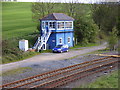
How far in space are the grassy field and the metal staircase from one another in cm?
1442

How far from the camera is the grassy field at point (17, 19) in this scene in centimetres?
4682

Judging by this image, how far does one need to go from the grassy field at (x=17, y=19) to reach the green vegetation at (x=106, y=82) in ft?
Answer: 101

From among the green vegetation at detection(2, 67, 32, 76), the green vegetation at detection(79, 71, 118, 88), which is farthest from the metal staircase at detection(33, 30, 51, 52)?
the green vegetation at detection(79, 71, 118, 88)

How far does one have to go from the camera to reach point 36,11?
1730 inches

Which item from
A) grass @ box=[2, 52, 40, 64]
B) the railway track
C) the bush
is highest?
the bush

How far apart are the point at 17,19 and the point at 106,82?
155ft

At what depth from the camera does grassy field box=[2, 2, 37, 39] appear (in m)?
46.8

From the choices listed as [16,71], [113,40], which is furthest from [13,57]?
[113,40]

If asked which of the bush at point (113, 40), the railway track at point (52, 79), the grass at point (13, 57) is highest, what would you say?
the bush at point (113, 40)

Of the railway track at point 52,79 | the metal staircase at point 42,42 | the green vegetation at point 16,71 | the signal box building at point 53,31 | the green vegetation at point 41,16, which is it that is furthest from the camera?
the signal box building at point 53,31

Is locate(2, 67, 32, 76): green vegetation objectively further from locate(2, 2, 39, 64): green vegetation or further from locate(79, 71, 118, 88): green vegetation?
locate(79, 71, 118, 88): green vegetation

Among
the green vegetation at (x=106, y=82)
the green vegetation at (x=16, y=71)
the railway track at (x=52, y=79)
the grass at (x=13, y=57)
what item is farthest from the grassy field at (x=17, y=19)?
the green vegetation at (x=106, y=82)

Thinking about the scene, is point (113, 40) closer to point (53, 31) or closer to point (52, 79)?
point (53, 31)

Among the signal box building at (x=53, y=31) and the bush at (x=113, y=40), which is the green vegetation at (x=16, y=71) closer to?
the signal box building at (x=53, y=31)
